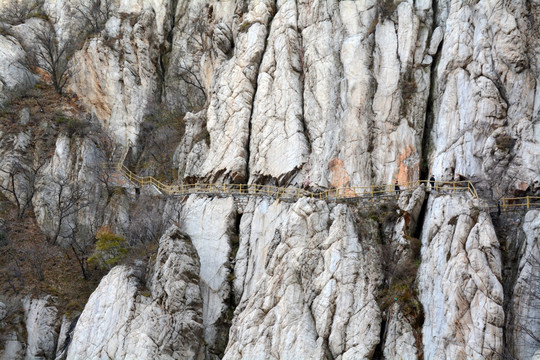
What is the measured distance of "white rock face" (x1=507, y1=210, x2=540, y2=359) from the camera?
23.1 m

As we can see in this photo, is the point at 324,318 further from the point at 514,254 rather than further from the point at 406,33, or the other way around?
the point at 406,33

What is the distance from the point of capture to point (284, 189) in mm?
37750

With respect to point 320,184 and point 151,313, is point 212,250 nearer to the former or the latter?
point 151,313

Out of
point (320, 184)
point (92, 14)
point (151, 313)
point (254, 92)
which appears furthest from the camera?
point (92, 14)

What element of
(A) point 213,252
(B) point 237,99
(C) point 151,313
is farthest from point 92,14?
(C) point 151,313

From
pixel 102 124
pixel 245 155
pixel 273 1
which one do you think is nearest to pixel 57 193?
pixel 102 124

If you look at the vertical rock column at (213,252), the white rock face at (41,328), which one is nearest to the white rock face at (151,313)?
the vertical rock column at (213,252)

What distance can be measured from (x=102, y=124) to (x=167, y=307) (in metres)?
24.5

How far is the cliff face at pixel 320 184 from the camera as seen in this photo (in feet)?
84.7

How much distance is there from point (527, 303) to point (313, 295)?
30.2 feet

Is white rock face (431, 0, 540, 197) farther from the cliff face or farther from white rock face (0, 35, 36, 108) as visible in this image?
white rock face (0, 35, 36, 108)

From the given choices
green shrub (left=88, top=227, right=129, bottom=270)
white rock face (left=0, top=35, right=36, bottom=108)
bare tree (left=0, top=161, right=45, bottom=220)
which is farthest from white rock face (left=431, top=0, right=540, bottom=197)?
white rock face (left=0, top=35, right=36, bottom=108)

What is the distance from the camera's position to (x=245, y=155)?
41844 mm

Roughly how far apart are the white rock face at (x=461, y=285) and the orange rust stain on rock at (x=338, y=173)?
9.34 m
